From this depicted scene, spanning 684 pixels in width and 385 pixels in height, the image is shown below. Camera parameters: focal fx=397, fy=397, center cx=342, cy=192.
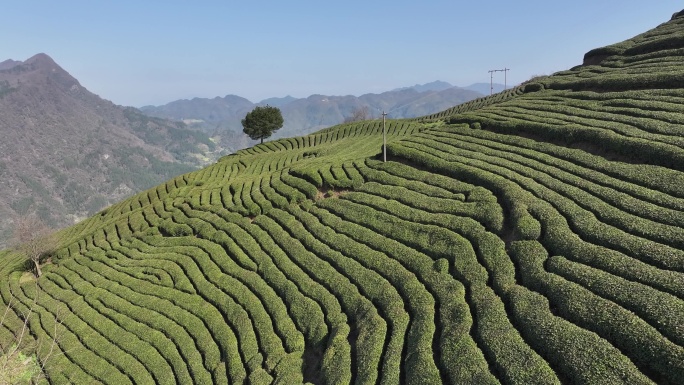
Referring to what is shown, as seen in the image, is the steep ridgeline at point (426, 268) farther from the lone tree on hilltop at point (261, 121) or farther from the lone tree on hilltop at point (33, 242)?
the lone tree on hilltop at point (261, 121)

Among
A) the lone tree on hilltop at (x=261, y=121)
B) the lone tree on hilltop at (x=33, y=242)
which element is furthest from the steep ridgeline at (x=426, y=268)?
the lone tree on hilltop at (x=261, y=121)

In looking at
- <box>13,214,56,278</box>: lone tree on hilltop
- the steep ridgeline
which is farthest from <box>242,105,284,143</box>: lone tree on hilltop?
<box>13,214,56,278</box>: lone tree on hilltop

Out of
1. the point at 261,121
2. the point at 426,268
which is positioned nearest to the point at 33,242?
the point at 426,268

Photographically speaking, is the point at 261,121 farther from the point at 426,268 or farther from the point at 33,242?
the point at 426,268

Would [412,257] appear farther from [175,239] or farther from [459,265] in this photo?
[175,239]

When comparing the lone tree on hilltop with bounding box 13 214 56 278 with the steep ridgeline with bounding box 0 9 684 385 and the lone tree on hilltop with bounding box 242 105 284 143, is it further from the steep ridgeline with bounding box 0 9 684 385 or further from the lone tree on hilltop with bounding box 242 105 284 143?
the lone tree on hilltop with bounding box 242 105 284 143

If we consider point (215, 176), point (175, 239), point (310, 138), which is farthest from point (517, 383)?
→ point (310, 138)
